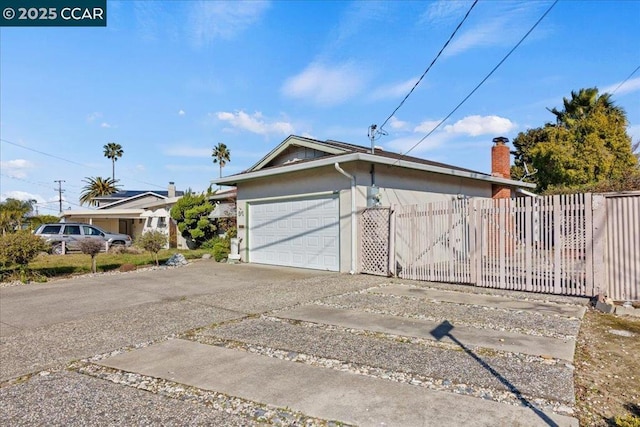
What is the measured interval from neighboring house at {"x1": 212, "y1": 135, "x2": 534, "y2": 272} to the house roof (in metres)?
0.03

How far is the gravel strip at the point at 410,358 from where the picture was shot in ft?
11.0

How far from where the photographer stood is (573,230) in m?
6.97

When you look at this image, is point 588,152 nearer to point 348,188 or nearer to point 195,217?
point 348,188

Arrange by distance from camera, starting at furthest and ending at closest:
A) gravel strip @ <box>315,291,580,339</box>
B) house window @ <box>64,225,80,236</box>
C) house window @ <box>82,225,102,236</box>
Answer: house window @ <box>82,225,102,236</box> < house window @ <box>64,225,80,236</box> < gravel strip @ <box>315,291,580,339</box>

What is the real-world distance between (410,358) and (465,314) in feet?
7.57

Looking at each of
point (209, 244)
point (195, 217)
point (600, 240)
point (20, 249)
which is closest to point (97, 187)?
point (195, 217)

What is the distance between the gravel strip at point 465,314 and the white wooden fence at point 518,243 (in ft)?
6.04

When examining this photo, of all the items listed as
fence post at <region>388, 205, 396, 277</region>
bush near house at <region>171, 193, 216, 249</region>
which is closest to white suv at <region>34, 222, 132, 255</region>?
bush near house at <region>171, 193, 216, 249</region>

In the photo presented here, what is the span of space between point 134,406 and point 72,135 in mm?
18494

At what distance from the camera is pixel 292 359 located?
4070mm

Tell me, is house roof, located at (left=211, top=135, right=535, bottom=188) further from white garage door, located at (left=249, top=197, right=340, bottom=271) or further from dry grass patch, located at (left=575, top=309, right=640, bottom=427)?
dry grass patch, located at (left=575, top=309, right=640, bottom=427)

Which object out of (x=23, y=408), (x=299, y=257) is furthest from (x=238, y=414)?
(x=299, y=257)

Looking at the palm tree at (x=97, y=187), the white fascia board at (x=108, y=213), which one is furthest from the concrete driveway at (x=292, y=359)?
the palm tree at (x=97, y=187)

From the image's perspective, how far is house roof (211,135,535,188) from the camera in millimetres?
10156
